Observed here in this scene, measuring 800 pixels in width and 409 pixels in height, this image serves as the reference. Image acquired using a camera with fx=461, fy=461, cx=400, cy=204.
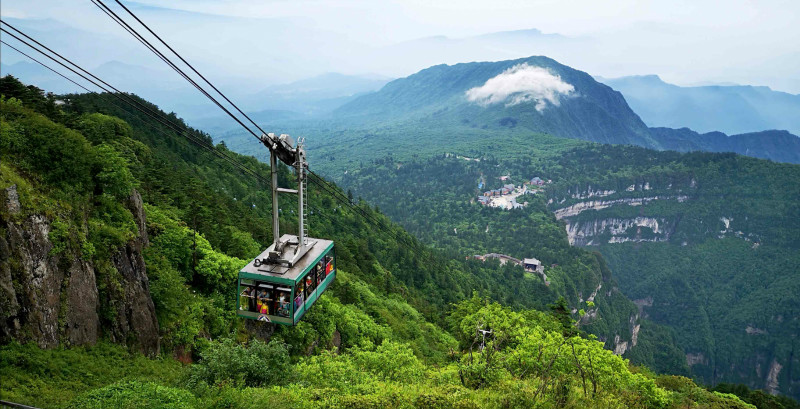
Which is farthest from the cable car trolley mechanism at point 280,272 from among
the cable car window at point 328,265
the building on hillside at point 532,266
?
the building on hillside at point 532,266

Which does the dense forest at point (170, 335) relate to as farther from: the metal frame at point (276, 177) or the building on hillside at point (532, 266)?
the building on hillside at point (532, 266)

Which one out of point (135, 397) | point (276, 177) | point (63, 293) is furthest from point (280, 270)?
point (63, 293)

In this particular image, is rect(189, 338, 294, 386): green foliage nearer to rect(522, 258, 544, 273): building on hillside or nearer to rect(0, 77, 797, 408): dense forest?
rect(0, 77, 797, 408): dense forest

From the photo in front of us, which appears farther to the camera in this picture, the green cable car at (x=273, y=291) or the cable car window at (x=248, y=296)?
the cable car window at (x=248, y=296)

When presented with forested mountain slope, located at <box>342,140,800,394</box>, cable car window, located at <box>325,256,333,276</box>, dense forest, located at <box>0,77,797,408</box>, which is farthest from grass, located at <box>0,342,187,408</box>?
forested mountain slope, located at <box>342,140,800,394</box>

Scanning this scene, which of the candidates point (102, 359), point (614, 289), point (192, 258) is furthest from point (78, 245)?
point (614, 289)

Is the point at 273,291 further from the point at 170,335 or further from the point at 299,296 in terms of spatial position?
the point at 170,335
